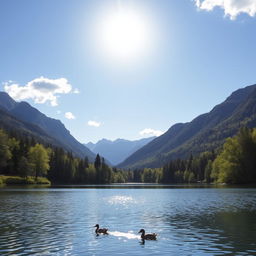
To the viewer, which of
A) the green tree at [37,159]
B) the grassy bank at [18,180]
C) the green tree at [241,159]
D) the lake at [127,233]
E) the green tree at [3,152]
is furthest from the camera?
the green tree at [37,159]

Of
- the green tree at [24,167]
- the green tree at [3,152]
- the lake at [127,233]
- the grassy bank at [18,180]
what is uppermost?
the green tree at [3,152]

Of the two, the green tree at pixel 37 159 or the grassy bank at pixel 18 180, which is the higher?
the green tree at pixel 37 159

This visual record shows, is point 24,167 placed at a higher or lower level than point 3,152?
lower

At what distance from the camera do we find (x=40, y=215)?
47906 mm

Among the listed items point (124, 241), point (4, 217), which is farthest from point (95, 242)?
point (4, 217)

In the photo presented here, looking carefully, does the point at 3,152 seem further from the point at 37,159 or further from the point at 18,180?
the point at 37,159

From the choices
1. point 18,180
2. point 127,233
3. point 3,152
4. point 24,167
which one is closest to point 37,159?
point 24,167

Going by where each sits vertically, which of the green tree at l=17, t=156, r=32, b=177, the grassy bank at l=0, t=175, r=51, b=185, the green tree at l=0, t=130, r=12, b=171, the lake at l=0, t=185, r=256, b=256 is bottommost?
the lake at l=0, t=185, r=256, b=256

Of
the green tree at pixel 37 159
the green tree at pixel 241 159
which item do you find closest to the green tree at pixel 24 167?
the green tree at pixel 37 159

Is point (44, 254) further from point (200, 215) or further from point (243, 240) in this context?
point (200, 215)

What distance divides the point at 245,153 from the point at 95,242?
12891 centimetres

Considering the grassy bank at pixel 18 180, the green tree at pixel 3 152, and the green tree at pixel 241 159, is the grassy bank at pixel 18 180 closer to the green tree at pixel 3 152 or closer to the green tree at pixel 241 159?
the green tree at pixel 3 152

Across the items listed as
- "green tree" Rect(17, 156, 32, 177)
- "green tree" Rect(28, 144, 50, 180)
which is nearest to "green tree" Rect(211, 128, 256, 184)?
"green tree" Rect(28, 144, 50, 180)

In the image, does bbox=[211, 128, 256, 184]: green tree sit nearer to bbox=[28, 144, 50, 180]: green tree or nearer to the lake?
bbox=[28, 144, 50, 180]: green tree
